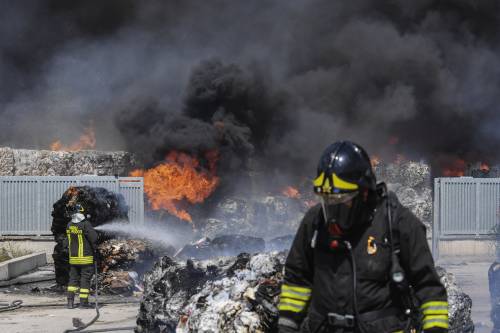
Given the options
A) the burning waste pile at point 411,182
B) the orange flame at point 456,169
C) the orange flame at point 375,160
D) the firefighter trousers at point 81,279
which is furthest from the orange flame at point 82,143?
the firefighter trousers at point 81,279

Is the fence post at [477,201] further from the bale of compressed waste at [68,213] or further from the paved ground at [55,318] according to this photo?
the paved ground at [55,318]

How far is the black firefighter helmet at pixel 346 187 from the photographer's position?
9.96 ft

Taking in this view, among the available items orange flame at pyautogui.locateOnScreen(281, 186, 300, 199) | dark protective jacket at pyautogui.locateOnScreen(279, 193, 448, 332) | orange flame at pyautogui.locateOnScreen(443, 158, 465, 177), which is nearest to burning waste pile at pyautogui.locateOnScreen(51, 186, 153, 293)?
dark protective jacket at pyautogui.locateOnScreen(279, 193, 448, 332)

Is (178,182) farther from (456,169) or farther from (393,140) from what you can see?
(456,169)

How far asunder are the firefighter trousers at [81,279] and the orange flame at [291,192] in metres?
10.7

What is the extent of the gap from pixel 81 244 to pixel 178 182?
7.86m

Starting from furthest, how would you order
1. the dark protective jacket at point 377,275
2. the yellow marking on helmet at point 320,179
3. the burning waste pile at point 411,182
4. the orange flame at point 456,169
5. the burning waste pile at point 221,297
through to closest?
1. the orange flame at point 456,169
2. the burning waste pile at point 411,182
3. the burning waste pile at point 221,297
4. the yellow marking on helmet at point 320,179
5. the dark protective jacket at point 377,275

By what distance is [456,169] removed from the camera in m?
21.1

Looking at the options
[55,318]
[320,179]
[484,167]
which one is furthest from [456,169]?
[320,179]

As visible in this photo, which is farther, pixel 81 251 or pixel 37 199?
pixel 37 199

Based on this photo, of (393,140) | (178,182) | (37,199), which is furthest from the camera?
(393,140)

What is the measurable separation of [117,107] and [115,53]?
3.85m

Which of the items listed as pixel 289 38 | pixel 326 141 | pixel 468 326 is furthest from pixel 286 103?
pixel 468 326

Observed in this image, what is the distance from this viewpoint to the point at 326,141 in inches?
823
